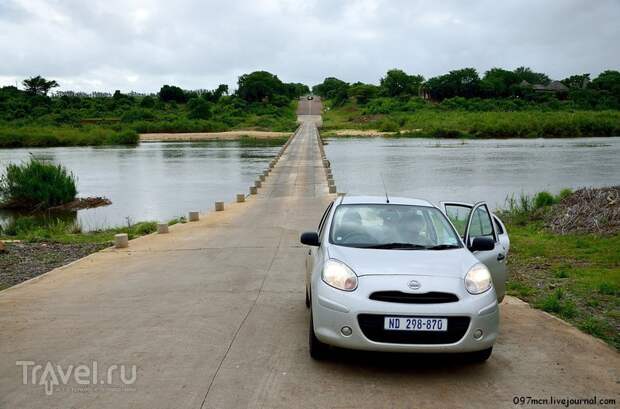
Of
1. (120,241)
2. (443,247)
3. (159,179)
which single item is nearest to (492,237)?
(443,247)

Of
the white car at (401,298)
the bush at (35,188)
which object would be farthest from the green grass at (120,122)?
the white car at (401,298)

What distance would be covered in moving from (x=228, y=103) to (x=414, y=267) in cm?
11868

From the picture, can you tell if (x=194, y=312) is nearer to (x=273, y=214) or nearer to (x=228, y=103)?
(x=273, y=214)

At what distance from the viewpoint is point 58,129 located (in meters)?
82.3

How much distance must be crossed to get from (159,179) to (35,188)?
418 inches

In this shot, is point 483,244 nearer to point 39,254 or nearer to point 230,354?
point 230,354

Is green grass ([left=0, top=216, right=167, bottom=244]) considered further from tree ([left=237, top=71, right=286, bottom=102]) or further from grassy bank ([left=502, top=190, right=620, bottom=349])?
tree ([left=237, top=71, right=286, bottom=102])

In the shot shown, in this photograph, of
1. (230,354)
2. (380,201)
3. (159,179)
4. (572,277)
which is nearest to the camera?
(230,354)

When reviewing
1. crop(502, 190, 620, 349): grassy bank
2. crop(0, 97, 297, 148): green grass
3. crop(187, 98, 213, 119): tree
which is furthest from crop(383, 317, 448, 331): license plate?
crop(187, 98, 213, 119): tree

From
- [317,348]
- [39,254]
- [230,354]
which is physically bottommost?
[39,254]

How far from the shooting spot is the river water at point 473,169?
30192 millimetres

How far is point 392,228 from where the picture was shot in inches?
243

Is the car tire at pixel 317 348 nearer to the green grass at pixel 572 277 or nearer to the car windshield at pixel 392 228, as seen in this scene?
the car windshield at pixel 392 228

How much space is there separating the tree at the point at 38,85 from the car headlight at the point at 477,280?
5378 inches
